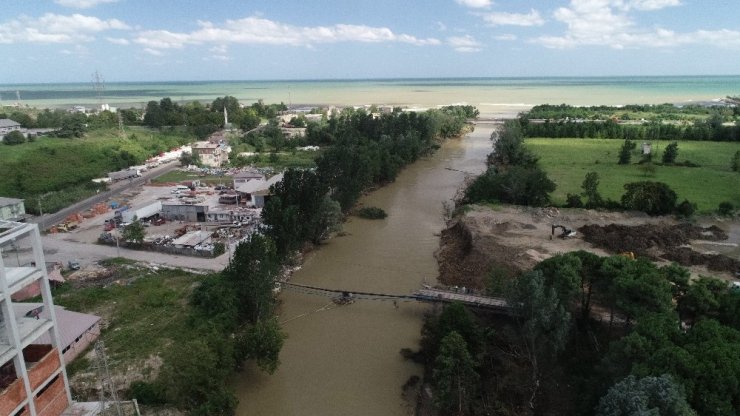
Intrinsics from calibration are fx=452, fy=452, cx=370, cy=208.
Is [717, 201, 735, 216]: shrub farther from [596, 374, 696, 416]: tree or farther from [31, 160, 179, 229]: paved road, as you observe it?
[31, 160, 179, 229]: paved road

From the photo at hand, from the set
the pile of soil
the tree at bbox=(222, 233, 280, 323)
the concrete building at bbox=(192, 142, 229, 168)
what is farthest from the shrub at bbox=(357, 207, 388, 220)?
the concrete building at bbox=(192, 142, 229, 168)

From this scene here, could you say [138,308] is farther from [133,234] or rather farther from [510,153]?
[510,153]

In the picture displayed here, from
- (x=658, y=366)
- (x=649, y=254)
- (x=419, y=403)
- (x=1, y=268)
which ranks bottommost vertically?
(x=419, y=403)

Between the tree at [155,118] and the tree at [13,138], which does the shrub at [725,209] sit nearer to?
the tree at [13,138]

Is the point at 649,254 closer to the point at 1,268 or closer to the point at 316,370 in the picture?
the point at 316,370

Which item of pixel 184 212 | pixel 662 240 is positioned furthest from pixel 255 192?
pixel 662 240

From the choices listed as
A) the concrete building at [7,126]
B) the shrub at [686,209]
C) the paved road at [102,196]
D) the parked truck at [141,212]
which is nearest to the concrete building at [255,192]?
the parked truck at [141,212]

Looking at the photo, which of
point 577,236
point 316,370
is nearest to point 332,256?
point 316,370
